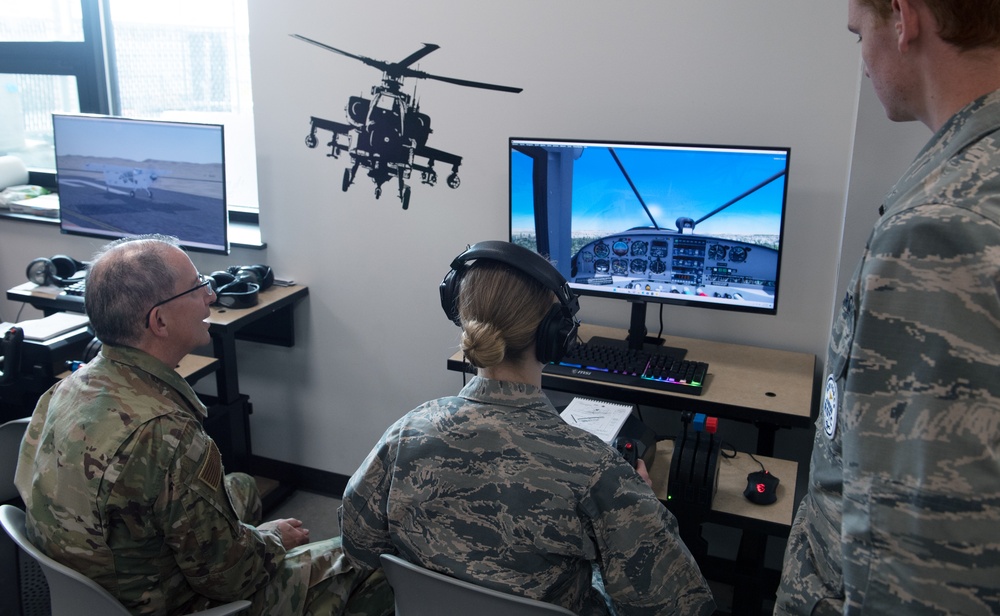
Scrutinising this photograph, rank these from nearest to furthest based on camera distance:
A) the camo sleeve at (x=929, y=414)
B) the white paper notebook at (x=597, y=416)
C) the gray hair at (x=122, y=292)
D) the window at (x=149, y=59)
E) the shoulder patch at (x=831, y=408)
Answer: the camo sleeve at (x=929, y=414)
the shoulder patch at (x=831, y=408)
the gray hair at (x=122, y=292)
the white paper notebook at (x=597, y=416)
the window at (x=149, y=59)

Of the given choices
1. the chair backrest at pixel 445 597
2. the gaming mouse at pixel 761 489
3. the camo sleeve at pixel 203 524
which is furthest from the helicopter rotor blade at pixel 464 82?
the chair backrest at pixel 445 597

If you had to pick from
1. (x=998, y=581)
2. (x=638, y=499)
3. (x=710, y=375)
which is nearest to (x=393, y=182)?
(x=710, y=375)

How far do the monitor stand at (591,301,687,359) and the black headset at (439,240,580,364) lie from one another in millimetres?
898

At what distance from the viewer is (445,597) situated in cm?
120

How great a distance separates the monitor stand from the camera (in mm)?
2236

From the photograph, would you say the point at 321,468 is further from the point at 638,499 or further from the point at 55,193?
the point at 638,499

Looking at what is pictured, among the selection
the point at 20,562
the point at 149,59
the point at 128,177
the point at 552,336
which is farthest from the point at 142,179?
the point at 552,336

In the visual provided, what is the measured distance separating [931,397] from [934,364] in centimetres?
3

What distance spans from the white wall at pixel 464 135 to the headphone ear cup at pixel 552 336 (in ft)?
3.95

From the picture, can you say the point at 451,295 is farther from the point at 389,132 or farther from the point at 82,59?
the point at 82,59

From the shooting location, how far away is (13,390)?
2426 millimetres

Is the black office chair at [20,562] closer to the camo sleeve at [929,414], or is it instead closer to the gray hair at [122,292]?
the gray hair at [122,292]

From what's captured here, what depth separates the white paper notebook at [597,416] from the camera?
5.95 ft

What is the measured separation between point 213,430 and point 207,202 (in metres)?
0.80
